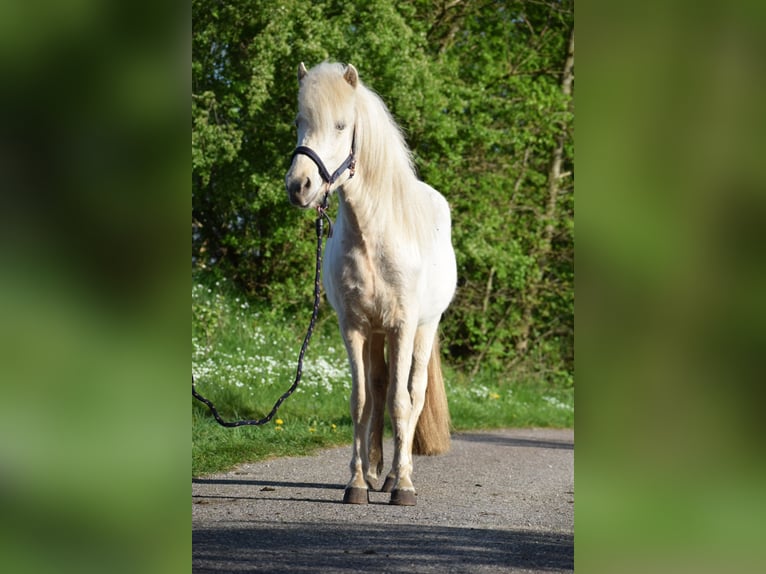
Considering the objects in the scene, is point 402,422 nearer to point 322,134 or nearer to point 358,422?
point 358,422

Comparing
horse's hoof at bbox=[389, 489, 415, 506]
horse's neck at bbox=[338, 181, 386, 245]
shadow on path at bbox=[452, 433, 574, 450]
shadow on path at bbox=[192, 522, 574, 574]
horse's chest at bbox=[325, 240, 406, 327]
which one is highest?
horse's neck at bbox=[338, 181, 386, 245]

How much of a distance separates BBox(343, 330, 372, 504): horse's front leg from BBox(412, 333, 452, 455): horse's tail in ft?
3.71

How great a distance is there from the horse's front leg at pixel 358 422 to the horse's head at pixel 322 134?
0.89 meters

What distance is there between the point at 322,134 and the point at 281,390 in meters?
4.54

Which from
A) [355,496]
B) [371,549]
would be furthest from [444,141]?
[371,549]

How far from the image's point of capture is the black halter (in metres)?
4.37

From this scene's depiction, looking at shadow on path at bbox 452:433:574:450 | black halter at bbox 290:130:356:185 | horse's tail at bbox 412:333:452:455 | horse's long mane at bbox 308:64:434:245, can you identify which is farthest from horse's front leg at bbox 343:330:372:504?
shadow on path at bbox 452:433:574:450

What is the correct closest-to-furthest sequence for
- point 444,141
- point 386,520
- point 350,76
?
point 386,520, point 350,76, point 444,141

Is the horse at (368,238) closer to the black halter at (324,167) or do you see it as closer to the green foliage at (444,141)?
the black halter at (324,167)

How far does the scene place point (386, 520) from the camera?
Result: 430cm

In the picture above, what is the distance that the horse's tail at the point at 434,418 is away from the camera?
6.23m
